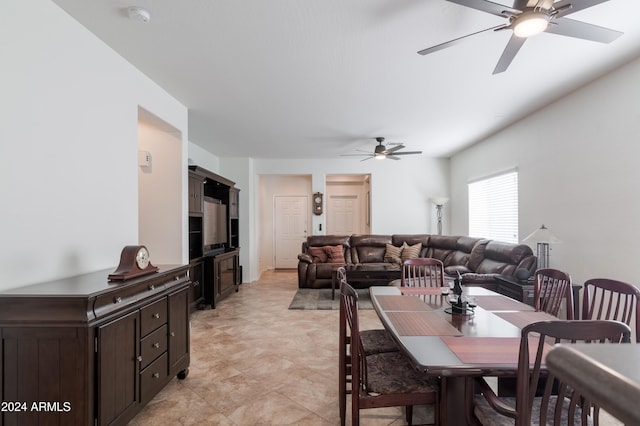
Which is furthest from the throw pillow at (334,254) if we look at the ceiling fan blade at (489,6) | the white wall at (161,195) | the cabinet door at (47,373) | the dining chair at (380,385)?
the ceiling fan blade at (489,6)

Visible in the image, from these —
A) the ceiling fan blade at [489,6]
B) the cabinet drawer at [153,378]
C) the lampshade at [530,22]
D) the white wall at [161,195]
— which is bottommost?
the cabinet drawer at [153,378]

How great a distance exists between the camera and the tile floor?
211 centimetres

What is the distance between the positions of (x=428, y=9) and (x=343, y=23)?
568 mm

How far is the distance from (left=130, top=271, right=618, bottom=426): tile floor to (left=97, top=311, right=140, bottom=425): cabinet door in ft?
1.19

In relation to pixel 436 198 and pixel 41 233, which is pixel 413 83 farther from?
pixel 436 198

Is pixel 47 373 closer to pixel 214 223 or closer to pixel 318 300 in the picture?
pixel 214 223

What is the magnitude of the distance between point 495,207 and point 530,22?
4081mm

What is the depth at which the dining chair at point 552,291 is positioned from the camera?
2104 millimetres

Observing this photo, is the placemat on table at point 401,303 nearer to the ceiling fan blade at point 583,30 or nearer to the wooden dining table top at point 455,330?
the wooden dining table top at point 455,330

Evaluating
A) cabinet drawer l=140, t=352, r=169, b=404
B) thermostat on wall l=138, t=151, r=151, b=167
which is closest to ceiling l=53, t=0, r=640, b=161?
thermostat on wall l=138, t=151, r=151, b=167

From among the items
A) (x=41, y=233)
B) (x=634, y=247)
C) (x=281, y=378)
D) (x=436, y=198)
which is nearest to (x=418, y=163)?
(x=436, y=198)

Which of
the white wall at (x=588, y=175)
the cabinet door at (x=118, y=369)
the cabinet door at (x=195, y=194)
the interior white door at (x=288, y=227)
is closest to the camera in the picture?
the cabinet door at (x=118, y=369)

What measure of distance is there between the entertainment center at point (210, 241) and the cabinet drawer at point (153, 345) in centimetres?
159

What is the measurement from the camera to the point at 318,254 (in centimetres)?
621
